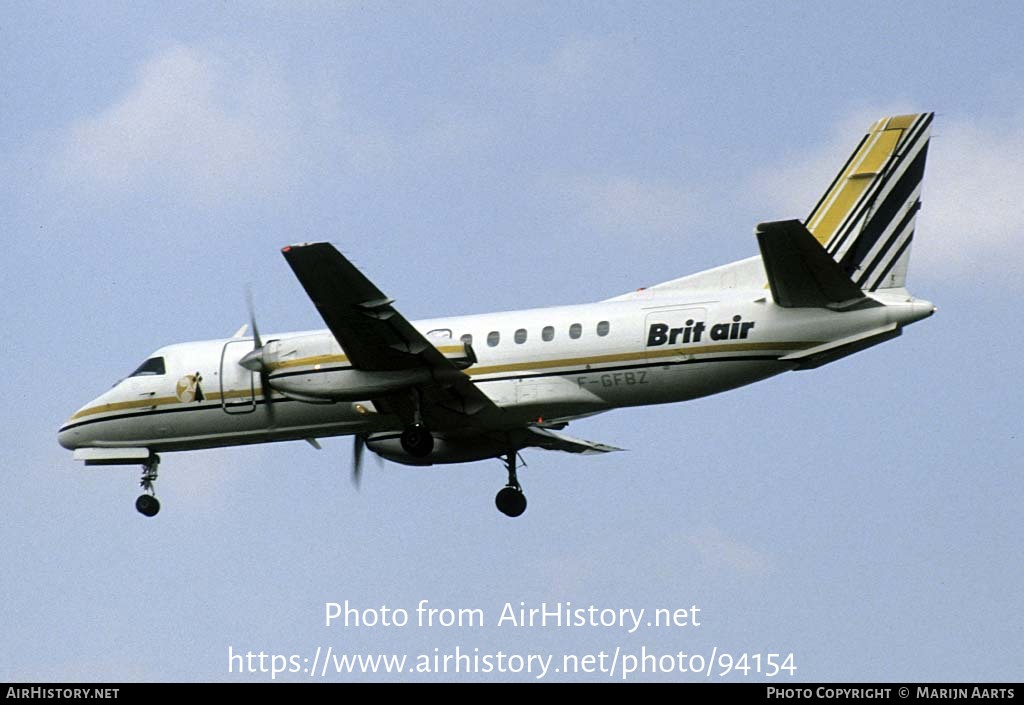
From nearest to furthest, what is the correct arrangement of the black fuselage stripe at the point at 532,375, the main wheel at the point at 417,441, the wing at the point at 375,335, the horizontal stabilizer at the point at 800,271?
1. the horizontal stabilizer at the point at 800,271
2. the wing at the point at 375,335
3. the black fuselage stripe at the point at 532,375
4. the main wheel at the point at 417,441

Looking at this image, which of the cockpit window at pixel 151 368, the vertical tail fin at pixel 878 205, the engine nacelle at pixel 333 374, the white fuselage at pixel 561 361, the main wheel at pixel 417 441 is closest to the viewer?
the white fuselage at pixel 561 361

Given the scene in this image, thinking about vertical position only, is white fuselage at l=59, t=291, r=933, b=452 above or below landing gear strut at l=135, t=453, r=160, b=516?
above

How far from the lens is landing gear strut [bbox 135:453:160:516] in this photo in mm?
32125

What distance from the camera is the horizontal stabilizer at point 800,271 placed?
84.2ft

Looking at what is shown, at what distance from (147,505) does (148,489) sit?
13.1 inches

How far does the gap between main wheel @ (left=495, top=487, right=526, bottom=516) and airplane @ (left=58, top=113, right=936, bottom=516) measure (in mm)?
1499

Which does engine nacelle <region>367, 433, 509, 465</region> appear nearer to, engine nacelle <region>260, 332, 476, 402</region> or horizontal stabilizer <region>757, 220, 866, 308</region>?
engine nacelle <region>260, 332, 476, 402</region>

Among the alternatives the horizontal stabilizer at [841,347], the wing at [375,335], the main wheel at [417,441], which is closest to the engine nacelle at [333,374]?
the wing at [375,335]

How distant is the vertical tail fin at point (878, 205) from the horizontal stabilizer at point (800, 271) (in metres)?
1.38

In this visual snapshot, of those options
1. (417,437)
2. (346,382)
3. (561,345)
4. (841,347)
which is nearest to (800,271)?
(841,347)

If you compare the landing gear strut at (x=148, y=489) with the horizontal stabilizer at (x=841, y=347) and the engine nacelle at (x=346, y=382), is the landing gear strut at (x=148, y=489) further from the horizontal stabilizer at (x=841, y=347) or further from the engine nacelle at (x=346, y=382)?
the horizontal stabilizer at (x=841, y=347)

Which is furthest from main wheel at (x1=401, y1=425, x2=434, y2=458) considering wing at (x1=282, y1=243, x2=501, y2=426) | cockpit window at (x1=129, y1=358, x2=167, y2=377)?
cockpit window at (x1=129, y1=358, x2=167, y2=377)
